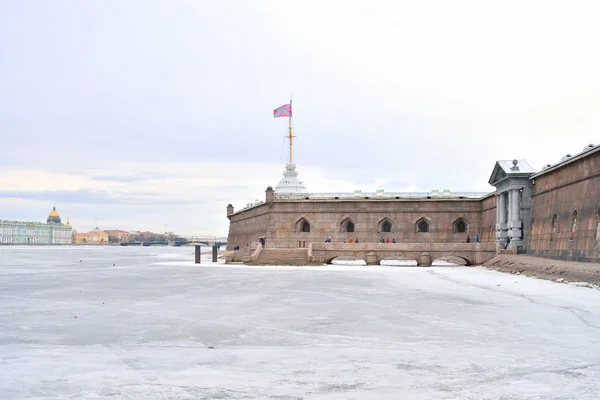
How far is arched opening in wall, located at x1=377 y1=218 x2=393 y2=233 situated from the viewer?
1781 inches

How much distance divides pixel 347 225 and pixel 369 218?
1828mm

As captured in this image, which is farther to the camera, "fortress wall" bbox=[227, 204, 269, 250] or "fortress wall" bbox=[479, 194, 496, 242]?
"fortress wall" bbox=[227, 204, 269, 250]

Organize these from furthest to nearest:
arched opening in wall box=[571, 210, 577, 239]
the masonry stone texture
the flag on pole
→ the flag on pole → arched opening in wall box=[571, 210, 577, 239] → the masonry stone texture

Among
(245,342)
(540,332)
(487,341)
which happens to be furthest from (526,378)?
(245,342)

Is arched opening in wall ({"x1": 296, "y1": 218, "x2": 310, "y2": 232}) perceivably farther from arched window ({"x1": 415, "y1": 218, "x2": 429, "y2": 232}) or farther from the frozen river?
Answer: the frozen river

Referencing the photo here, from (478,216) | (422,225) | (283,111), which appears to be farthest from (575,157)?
(283,111)

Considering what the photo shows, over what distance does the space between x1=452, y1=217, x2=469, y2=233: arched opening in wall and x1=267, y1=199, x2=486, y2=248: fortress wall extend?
24 centimetres

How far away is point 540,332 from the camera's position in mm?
10477

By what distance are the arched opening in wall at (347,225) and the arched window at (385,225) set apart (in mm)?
2071

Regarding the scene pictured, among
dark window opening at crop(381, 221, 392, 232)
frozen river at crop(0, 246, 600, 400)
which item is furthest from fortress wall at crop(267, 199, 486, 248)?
frozen river at crop(0, 246, 600, 400)

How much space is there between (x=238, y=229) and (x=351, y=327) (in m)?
50.6

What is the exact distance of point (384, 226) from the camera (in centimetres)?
4572

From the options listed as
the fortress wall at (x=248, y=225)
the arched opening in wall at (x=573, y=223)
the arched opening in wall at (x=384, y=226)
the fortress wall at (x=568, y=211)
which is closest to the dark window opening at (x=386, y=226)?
the arched opening in wall at (x=384, y=226)

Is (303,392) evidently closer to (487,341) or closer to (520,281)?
(487,341)
